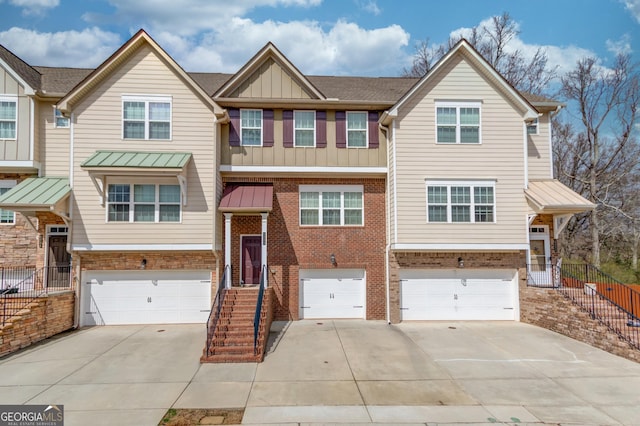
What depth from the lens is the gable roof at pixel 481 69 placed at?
47.5 ft

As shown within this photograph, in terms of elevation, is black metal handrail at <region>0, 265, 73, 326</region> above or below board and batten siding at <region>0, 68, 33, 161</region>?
below

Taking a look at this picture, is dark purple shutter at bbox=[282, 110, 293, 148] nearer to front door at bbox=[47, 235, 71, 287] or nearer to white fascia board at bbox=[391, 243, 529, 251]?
white fascia board at bbox=[391, 243, 529, 251]

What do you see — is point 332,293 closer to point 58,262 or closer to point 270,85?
point 270,85

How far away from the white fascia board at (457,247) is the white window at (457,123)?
13.0 ft

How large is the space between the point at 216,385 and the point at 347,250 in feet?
25.7

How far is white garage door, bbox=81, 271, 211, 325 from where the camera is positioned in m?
14.2

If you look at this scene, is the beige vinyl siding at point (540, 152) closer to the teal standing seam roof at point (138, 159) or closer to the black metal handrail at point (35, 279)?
the teal standing seam roof at point (138, 159)

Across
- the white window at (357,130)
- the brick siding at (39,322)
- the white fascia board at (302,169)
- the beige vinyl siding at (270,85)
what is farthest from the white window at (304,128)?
the brick siding at (39,322)

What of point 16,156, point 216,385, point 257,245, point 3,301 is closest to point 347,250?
point 257,245

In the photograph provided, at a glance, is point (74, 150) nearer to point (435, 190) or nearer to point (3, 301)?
point (3, 301)

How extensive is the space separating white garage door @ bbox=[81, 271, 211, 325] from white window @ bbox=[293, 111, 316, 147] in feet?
20.9

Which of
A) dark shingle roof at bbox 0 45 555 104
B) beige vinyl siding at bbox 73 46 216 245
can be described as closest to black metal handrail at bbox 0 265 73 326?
beige vinyl siding at bbox 73 46 216 245

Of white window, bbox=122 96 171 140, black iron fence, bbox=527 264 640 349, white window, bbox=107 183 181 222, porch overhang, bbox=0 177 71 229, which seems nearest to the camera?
black iron fence, bbox=527 264 640 349

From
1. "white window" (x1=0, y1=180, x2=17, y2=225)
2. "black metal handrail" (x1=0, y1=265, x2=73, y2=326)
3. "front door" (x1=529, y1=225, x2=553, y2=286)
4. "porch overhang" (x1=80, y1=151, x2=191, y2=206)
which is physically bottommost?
"black metal handrail" (x1=0, y1=265, x2=73, y2=326)
